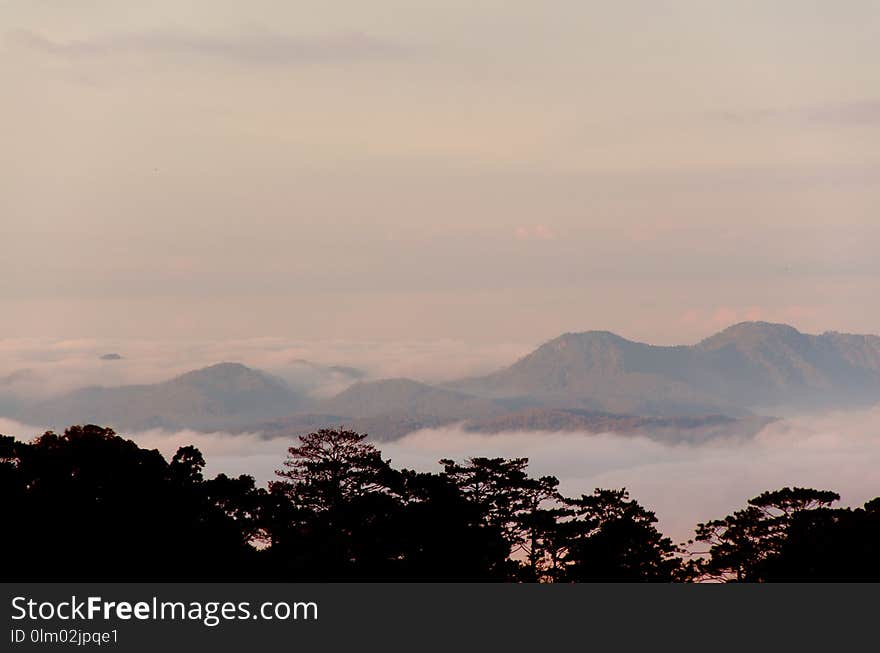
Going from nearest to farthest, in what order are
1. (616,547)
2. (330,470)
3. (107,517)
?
(107,517) → (616,547) → (330,470)

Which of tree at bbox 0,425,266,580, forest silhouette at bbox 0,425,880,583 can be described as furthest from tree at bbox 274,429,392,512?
tree at bbox 0,425,266,580

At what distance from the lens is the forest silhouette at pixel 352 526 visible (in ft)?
263

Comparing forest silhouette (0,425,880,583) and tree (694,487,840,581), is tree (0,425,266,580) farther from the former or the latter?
Result: tree (694,487,840,581)

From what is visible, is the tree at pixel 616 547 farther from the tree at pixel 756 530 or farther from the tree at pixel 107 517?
the tree at pixel 107 517

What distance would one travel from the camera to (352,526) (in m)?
92.7

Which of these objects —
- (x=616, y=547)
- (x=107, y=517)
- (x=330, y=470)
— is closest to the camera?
(x=107, y=517)

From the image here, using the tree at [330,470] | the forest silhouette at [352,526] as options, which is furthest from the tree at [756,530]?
the tree at [330,470]

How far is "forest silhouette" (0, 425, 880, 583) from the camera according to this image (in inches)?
3155

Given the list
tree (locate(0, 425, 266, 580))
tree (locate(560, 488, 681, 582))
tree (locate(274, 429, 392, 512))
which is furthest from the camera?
tree (locate(274, 429, 392, 512))

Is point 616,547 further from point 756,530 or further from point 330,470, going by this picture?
point 330,470

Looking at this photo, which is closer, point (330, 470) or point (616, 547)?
point (616, 547)

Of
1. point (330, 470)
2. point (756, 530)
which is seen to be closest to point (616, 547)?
point (756, 530)

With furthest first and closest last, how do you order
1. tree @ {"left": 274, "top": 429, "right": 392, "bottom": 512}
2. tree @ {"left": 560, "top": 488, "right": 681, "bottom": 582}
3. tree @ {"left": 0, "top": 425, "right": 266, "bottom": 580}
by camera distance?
tree @ {"left": 274, "top": 429, "right": 392, "bottom": 512} < tree @ {"left": 560, "top": 488, "right": 681, "bottom": 582} < tree @ {"left": 0, "top": 425, "right": 266, "bottom": 580}
